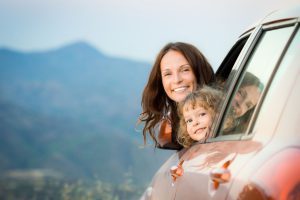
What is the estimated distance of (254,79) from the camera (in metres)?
4.77

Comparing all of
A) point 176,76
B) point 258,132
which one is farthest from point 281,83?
point 176,76

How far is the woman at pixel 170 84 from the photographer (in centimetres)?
671

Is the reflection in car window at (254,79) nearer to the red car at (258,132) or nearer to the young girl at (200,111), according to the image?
the red car at (258,132)

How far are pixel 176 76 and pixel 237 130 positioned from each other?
222 cm

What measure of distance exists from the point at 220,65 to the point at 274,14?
1704 mm

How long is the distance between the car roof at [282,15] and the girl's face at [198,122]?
2.19 ft

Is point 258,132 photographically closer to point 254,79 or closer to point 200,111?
point 254,79

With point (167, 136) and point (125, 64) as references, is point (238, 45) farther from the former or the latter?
point (125, 64)

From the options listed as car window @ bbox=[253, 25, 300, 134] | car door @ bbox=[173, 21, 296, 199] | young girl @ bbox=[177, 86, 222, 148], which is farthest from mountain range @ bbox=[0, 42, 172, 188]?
car window @ bbox=[253, 25, 300, 134]

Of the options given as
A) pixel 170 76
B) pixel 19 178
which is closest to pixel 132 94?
pixel 19 178

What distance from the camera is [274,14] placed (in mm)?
4973

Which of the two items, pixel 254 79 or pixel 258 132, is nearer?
pixel 258 132

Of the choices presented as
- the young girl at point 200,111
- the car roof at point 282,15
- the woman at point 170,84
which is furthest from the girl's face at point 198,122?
the car roof at point 282,15

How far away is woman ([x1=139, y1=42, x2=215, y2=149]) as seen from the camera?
6709mm
